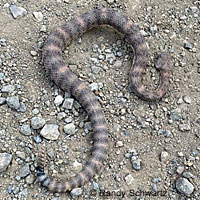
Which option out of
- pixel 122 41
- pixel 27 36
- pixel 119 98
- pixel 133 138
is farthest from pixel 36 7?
pixel 133 138

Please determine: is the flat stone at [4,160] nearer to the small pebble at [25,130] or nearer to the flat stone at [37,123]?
the small pebble at [25,130]

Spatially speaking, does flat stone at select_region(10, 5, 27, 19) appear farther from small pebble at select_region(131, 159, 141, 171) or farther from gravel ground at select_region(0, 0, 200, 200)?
small pebble at select_region(131, 159, 141, 171)

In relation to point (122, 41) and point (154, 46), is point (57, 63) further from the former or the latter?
point (154, 46)

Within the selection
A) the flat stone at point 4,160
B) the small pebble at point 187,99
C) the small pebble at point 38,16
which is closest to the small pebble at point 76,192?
the flat stone at point 4,160

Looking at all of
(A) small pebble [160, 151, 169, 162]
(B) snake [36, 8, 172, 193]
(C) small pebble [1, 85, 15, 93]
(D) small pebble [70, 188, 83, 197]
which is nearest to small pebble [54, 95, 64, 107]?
(B) snake [36, 8, 172, 193]

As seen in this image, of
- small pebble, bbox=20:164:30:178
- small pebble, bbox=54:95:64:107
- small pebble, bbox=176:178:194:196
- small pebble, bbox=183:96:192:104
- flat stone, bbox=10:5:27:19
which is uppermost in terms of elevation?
small pebble, bbox=183:96:192:104

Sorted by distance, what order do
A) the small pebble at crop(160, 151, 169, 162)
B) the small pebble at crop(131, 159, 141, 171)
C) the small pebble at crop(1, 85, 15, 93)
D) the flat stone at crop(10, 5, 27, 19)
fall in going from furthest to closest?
the flat stone at crop(10, 5, 27, 19), the small pebble at crop(1, 85, 15, 93), the small pebble at crop(160, 151, 169, 162), the small pebble at crop(131, 159, 141, 171)
